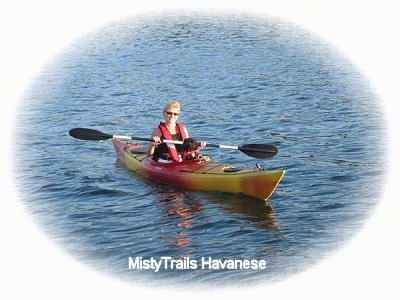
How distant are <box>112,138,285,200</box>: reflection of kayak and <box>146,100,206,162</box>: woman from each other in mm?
109

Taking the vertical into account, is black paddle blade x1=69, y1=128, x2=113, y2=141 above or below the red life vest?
above

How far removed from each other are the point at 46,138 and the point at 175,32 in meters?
9.59

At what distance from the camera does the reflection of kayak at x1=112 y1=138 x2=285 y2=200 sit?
8.29m

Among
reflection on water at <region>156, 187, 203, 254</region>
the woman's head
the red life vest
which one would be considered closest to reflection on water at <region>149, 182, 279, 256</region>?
reflection on water at <region>156, 187, 203, 254</region>

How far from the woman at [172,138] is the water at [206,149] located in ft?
1.52

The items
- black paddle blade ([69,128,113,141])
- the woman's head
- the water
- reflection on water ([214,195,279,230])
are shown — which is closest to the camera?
the water

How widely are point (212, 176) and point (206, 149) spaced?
1.98 meters

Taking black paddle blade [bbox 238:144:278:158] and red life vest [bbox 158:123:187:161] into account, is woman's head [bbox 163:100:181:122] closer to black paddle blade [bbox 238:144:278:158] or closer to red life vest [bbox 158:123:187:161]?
red life vest [bbox 158:123:187:161]

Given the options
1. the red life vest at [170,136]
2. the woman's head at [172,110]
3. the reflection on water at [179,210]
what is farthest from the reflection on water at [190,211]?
the woman's head at [172,110]

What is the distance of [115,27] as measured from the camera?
21031 mm

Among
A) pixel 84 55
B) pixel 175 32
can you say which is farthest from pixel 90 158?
pixel 175 32

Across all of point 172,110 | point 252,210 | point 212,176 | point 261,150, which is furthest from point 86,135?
point 252,210

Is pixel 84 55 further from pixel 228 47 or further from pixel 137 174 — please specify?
pixel 137 174

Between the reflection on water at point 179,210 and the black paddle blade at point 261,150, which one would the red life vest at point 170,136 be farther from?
the black paddle blade at point 261,150
